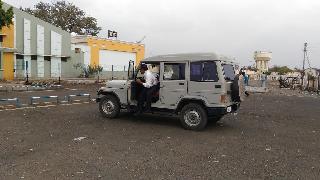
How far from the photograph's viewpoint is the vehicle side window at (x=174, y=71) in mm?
11000

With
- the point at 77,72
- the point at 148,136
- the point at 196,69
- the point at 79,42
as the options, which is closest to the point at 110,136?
the point at 148,136

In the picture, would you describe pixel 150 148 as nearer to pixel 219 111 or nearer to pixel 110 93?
pixel 219 111

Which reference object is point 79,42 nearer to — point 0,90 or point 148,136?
point 0,90

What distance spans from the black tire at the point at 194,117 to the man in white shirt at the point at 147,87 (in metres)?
1.15

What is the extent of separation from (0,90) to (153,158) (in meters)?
19.4

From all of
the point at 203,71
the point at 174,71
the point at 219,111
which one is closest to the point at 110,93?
the point at 174,71

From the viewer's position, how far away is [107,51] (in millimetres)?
50406

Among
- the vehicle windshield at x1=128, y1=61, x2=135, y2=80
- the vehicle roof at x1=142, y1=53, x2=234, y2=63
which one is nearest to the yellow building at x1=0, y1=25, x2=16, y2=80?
the vehicle windshield at x1=128, y1=61, x2=135, y2=80

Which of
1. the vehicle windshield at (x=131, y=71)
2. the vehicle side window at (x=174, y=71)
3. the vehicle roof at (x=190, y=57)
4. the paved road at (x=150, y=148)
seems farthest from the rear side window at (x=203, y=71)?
the vehicle windshield at (x=131, y=71)

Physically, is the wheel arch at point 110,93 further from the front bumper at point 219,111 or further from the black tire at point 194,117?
the front bumper at point 219,111

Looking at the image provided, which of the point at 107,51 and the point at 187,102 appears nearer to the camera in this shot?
the point at 187,102

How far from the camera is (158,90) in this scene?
1134cm

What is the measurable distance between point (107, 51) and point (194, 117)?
1617 inches

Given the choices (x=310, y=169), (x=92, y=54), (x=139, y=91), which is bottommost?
(x=310, y=169)
